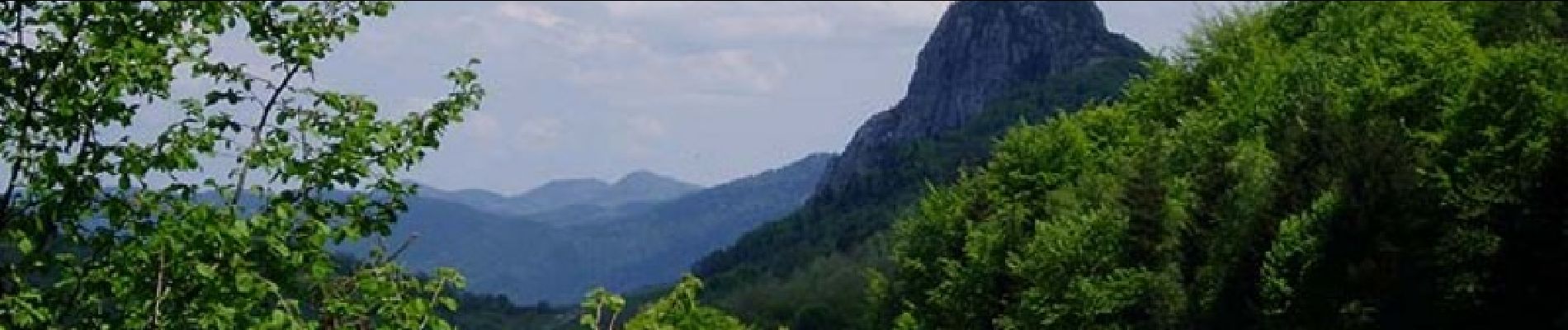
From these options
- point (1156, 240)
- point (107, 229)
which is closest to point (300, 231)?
point (107, 229)

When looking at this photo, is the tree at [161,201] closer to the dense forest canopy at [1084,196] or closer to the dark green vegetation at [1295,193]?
the dense forest canopy at [1084,196]

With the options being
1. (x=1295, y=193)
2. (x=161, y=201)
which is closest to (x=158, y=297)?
(x=161, y=201)

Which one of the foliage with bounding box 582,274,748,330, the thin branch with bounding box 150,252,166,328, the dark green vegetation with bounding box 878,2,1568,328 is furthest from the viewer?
the dark green vegetation with bounding box 878,2,1568,328

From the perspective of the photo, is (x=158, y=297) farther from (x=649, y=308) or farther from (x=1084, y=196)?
(x=1084, y=196)

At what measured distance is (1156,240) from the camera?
51156 mm

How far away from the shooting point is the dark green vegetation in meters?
38.9

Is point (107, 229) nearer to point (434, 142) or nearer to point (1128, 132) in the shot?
point (434, 142)

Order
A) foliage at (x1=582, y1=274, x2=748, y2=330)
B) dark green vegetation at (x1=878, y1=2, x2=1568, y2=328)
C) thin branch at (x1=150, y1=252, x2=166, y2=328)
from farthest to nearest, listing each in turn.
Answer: dark green vegetation at (x1=878, y1=2, x2=1568, y2=328), foliage at (x1=582, y1=274, x2=748, y2=330), thin branch at (x1=150, y1=252, x2=166, y2=328)

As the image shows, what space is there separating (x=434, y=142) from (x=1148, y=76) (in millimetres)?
64606

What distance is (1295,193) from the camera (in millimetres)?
45000

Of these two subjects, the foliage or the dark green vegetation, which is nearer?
the foliage

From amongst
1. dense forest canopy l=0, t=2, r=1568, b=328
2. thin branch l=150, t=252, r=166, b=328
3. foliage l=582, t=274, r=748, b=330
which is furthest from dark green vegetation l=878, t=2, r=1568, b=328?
thin branch l=150, t=252, r=166, b=328

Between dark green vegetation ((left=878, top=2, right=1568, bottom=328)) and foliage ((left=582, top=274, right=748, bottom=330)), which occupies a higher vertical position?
dark green vegetation ((left=878, top=2, right=1568, bottom=328))

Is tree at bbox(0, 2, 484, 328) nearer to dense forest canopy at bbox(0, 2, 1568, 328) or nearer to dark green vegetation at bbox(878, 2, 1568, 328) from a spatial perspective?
dense forest canopy at bbox(0, 2, 1568, 328)
